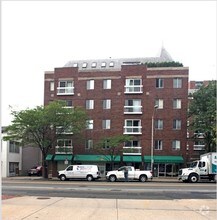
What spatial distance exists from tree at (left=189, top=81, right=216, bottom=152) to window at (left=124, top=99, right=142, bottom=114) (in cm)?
702

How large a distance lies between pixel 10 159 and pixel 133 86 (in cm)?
2068

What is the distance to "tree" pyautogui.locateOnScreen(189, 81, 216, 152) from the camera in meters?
48.4

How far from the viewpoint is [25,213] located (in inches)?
488

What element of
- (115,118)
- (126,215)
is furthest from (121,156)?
(126,215)

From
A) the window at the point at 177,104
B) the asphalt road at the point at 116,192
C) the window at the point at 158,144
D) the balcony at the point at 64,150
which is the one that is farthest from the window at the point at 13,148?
the asphalt road at the point at 116,192

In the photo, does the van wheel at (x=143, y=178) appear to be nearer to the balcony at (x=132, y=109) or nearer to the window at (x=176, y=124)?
the window at (x=176, y=124)

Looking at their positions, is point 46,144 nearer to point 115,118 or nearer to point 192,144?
point 115,118

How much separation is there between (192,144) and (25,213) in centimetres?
5070

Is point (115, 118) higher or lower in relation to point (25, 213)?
higher

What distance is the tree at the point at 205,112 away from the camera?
159 ft

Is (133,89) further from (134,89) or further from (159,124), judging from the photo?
(159,124)

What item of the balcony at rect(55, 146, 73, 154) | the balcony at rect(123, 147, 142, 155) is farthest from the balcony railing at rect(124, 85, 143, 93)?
the balcony at rect(55, 146, 73, 154)

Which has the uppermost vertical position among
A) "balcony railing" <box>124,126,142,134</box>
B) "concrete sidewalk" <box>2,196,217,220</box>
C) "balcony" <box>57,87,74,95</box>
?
"balcony" <box>57,87,74,95</box>

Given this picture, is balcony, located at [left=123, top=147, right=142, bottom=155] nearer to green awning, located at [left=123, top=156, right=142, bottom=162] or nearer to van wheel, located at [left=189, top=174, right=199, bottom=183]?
green awning, located at [left=123, top=156, right=142, bottom=162]
